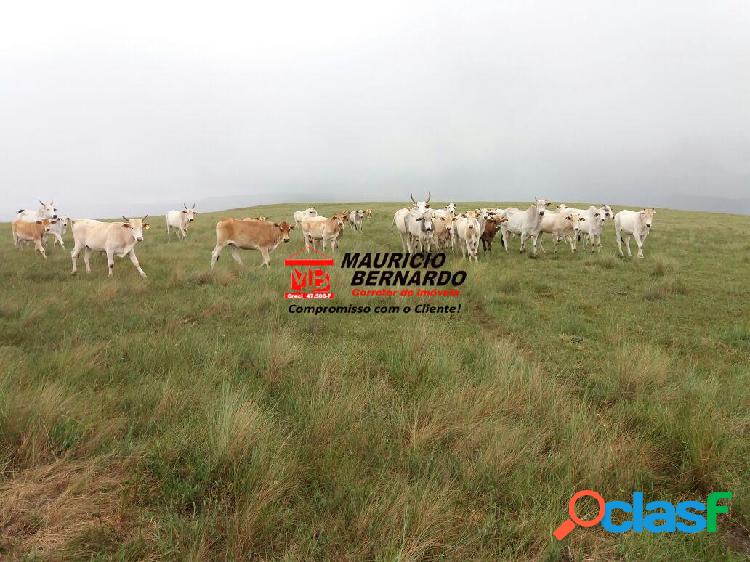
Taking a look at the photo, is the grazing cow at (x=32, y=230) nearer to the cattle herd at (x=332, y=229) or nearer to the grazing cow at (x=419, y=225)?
→ the cattle herd at (x=332, y=229)

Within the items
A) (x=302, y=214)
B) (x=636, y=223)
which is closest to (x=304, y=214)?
(x=302, y=214)

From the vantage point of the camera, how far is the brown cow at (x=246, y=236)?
13008mm

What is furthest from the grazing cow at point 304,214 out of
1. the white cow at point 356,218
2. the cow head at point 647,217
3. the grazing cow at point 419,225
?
the cow head at point 647,217

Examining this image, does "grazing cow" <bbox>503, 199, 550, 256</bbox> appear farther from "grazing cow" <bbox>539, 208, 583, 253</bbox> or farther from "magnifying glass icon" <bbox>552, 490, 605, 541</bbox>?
"magnifying glass icon" <bbox>552, 490, 605, 541</bbox>

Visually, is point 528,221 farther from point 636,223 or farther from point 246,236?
point 246,236

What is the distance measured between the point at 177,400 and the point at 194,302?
4.83m

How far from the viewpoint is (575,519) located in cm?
279

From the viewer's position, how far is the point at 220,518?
2551 millimetres

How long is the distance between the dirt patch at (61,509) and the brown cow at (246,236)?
10180mm

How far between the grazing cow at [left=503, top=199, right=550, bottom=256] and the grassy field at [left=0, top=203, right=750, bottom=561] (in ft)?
32.8

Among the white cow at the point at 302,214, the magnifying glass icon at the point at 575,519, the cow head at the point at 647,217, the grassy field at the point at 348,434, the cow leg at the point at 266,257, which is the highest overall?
the white cow at the point at 302,214

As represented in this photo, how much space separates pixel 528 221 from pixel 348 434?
1630cm

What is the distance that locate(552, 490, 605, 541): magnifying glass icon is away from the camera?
268cm

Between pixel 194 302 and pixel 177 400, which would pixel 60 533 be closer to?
pixel 177 400
